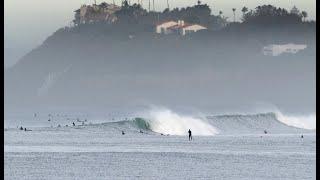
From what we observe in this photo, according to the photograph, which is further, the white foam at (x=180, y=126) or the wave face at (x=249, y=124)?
the wave face at (x=249, y=124)

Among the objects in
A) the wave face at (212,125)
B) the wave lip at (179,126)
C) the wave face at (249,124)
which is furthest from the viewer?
the wave face at (249,124)

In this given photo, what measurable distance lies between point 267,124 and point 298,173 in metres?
71.0

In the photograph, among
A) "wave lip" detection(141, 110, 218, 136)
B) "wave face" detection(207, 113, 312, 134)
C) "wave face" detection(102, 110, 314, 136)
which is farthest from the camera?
"wave face" detection(207, 113, 312, 134)

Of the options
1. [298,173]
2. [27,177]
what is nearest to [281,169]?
[298,173]

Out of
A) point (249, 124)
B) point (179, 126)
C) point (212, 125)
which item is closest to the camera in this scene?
point (179, 126)

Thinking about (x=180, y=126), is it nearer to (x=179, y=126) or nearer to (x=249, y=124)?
(x=179, y=126)

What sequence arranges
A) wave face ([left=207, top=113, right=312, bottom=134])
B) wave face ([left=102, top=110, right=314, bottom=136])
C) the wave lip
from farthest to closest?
wave face ([left=207, top=113, right=312, bottom=134]), the wave lip, wave face ([left=102, top=110, right=314, bottom=136])

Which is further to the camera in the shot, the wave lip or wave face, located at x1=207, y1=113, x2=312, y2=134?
wave face, located at x1=207, y1=113, x2=312, y2=134

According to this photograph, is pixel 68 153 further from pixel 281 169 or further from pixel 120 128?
pixel 120 128

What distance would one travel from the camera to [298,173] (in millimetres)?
24812

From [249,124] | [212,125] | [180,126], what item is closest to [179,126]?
[180,126]

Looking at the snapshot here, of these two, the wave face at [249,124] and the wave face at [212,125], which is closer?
the wave face at [212,125]

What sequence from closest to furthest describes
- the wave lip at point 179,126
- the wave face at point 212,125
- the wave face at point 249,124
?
the wave face at point 212,125 < the wave lip at point 179,126 < the wave face at point 249,124

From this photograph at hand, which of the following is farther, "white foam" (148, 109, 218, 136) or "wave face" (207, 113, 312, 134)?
"wave face" (207, 113, 312, 134)
